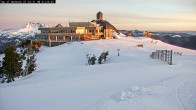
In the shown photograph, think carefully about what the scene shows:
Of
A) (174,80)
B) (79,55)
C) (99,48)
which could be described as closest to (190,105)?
(174,80)

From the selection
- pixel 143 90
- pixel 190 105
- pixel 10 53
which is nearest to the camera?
pixel 190 105

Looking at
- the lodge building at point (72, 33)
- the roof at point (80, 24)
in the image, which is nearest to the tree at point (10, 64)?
the lodge building at point (72, 33)

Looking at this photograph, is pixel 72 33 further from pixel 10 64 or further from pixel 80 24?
pixel 10 64

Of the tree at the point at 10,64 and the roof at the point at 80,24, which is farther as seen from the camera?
the roof at the point at 80,24

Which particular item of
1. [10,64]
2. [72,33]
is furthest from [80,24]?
[10,64]

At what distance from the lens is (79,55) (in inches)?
2240

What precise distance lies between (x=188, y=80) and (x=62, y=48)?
A: 178 feet

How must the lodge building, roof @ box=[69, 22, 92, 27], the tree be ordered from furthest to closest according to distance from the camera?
roof @ box=[69, 22, 92, 27], the lodge building, the tree

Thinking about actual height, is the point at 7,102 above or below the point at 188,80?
below

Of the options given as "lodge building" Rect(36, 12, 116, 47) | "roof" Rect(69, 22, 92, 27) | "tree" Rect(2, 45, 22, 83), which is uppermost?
"roof" Rect(69, 22, 92, 27)

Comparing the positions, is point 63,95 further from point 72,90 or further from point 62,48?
point 62,48

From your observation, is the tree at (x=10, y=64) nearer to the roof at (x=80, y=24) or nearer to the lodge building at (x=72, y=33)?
the lodge building at (x=72, y=33)

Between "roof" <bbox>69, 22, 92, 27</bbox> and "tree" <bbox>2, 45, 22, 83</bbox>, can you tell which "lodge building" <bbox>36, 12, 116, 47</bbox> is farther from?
"tree" <bbox>2, 45, 22, 83</bbox>

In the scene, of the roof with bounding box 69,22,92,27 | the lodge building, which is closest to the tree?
the lodge building
